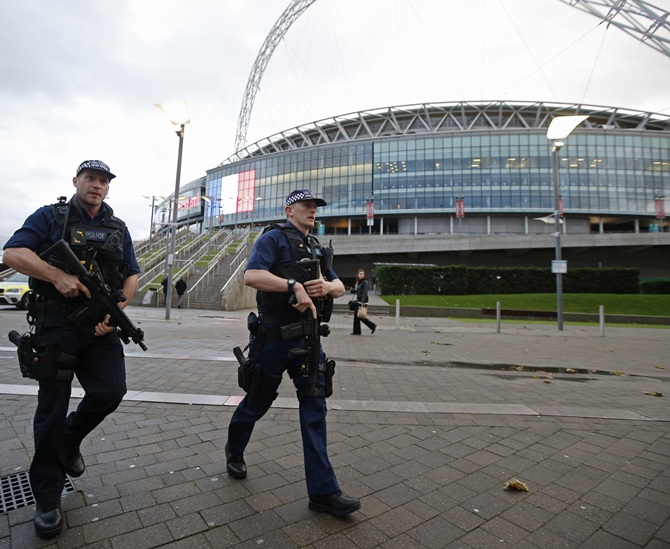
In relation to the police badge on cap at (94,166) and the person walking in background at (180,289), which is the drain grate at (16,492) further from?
the person walking in background at (180,289)

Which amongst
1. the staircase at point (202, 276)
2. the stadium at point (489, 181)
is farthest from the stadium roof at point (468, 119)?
the staircase at point (202, 276)

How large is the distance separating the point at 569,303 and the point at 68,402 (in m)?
26.2

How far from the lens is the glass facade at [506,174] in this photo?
6134 cm

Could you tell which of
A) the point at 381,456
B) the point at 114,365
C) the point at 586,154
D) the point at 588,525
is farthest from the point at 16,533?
the point at 586,154

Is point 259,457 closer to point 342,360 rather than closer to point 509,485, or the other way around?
point 509,485

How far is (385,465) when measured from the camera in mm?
2896

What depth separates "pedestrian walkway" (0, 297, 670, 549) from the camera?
208 centimetres

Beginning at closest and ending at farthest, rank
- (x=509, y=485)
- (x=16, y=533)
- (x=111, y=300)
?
(x=16, y=533), (x=111, y=300), (x=509, y=485)

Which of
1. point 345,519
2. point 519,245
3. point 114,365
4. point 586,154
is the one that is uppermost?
point 586,154

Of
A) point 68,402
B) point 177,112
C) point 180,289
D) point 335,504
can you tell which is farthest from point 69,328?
point 180,289

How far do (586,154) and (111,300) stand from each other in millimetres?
77138

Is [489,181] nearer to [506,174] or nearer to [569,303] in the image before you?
[506,174]

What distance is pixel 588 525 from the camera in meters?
2.19

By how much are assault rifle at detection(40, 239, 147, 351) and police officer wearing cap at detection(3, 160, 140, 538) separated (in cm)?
4
